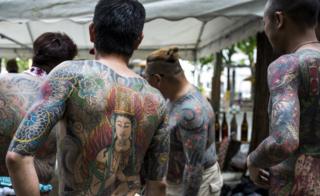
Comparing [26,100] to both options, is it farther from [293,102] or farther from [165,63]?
[293,102]

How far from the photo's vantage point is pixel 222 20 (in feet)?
20.9

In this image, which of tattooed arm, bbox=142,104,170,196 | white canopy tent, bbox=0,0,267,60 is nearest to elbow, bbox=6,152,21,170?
tattooed arm, bbox=142,104,170,196

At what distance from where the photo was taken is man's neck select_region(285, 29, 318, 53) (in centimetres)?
242

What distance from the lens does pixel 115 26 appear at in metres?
2.18

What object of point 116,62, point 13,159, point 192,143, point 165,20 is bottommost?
point 192,143

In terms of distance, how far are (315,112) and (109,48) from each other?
3.47ft

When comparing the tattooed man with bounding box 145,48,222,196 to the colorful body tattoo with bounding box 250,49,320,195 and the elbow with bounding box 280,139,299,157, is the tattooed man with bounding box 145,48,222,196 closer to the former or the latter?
the colorful body tattoo with bounding box 250,49,320,195

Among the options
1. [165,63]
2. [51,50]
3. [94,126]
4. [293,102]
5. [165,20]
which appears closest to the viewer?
[94,126]

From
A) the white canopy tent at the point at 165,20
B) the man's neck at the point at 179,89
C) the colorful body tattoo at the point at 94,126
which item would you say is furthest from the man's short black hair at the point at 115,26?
the white canopy tent at the point at 165,20

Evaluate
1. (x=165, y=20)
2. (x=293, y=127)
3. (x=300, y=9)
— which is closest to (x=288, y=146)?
(x=293, y=127)

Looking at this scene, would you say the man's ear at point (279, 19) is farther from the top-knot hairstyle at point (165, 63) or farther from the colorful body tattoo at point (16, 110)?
the colorful body tattoo at point (16, 110)

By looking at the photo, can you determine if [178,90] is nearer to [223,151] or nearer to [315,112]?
[315,112]

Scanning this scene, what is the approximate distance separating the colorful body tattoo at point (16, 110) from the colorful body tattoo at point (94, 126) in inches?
41.8

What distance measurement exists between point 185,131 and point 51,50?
113 cm
